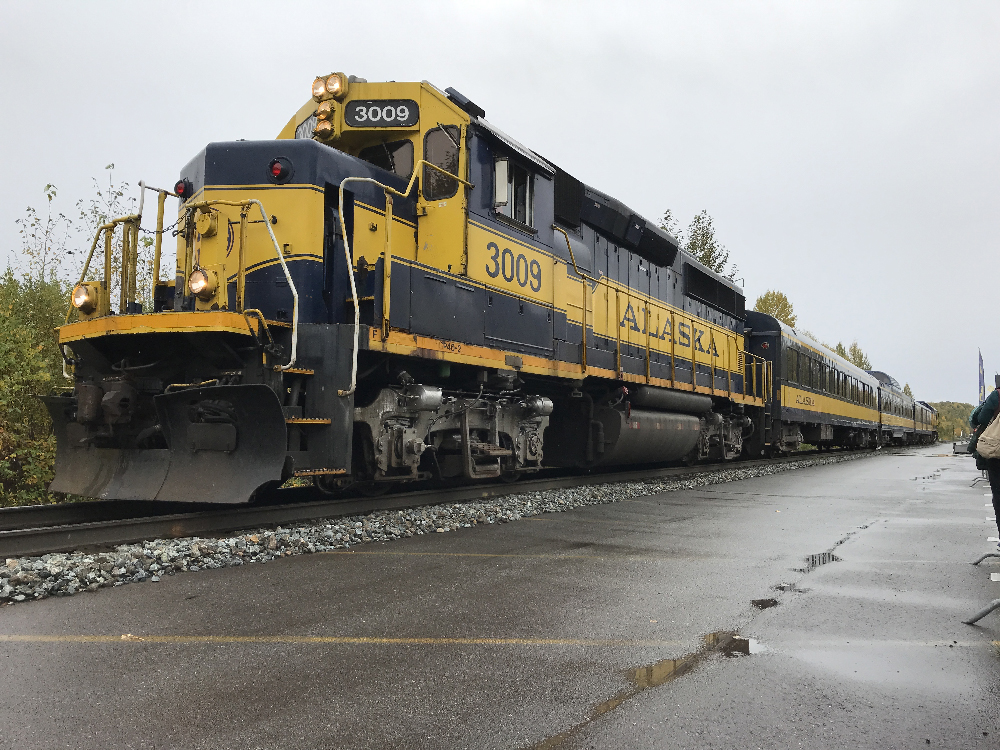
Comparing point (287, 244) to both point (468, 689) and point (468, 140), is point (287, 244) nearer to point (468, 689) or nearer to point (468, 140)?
point (468, 140)

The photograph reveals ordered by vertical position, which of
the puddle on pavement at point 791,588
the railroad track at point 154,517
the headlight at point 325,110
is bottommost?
the puddle on pavement at point 791,588

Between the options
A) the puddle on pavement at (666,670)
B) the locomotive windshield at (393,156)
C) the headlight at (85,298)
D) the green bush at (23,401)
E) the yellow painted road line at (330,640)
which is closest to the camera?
the puddle on pavement at (666,670)

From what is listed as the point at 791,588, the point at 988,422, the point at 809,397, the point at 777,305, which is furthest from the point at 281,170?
the point at 777,305

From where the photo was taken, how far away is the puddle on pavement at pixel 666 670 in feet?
7.26

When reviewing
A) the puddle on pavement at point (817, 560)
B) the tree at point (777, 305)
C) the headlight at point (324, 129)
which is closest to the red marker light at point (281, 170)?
the headlight at point (324, 129)

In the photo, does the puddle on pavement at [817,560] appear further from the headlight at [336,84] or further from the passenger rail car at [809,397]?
the passenger rail car at [809,397]

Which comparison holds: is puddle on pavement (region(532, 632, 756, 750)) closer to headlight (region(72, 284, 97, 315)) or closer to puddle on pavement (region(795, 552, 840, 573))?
puddle on pavement (region(795, 552, 840, 573))

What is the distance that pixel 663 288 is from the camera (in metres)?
12.6

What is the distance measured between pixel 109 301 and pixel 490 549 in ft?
12.6

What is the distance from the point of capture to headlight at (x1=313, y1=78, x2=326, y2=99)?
272 inches

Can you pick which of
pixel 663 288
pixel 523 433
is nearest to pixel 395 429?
pixel 523 433

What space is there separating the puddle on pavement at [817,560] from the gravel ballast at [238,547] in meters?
2.70

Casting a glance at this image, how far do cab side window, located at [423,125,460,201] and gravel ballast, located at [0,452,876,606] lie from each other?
303 centimetres

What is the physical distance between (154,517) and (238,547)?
2.79ft
